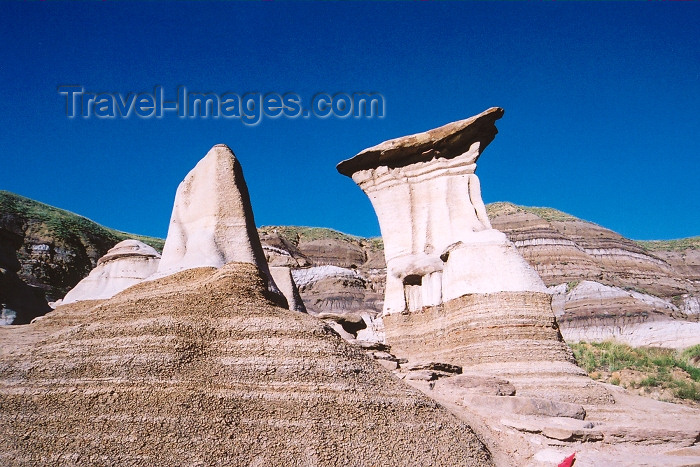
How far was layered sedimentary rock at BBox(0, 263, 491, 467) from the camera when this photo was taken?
461 cm

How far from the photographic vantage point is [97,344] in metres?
5.46

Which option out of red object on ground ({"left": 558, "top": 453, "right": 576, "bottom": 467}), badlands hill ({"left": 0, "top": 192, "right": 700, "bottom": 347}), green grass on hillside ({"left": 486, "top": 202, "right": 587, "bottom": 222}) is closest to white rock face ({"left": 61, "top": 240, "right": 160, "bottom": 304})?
badlands hill ({"left": 0, "top": 192, "right": 700, "bottom": 347})

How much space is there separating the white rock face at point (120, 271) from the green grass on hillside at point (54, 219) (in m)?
26.4

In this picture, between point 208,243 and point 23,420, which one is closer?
point 23,420

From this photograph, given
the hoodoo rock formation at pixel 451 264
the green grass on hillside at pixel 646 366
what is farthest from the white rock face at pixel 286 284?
the green grass on hillside at pixel 646 366

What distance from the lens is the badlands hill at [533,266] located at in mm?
28406

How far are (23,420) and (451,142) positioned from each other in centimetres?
1114

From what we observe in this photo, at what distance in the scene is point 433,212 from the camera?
44.8 ft

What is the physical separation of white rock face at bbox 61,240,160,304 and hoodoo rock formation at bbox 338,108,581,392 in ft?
21.9

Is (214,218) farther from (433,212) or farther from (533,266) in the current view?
(533,266)

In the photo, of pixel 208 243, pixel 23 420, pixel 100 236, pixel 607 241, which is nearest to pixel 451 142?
pixel 208 243

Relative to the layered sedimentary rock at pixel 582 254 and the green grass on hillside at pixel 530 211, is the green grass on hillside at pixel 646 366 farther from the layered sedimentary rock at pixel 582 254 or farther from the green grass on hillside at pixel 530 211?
the green grass on hillside at pixel 530 211

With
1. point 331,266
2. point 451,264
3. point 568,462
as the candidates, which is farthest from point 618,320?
point 568,462

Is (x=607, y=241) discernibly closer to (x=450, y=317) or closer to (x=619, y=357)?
(x=619, y=357)
